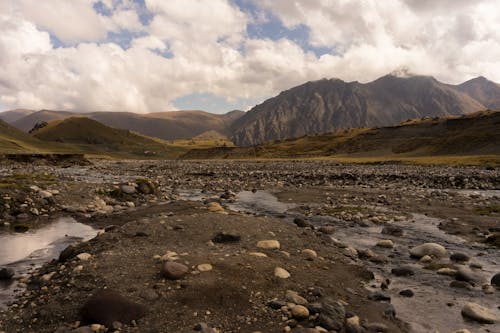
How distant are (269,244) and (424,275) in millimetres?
4503

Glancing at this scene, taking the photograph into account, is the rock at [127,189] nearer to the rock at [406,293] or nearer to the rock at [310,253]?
the rock at [310,253]

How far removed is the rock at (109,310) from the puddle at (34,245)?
243 centimetres

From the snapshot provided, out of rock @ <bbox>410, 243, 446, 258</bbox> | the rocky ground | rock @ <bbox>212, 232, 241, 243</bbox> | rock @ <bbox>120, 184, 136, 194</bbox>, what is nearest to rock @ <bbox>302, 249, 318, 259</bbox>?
the rocky ground

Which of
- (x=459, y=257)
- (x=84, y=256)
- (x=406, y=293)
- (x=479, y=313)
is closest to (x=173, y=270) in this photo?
(x=84, y=256)

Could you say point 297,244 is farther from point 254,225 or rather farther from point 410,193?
point 410,193

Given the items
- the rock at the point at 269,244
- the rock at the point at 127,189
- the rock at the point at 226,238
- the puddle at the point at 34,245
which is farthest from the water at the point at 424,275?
the rock at the point at 127,189

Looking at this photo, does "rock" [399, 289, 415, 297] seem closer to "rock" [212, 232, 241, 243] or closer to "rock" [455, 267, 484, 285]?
"rock" [455, 267, 484, 285]

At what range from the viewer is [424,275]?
10.9m

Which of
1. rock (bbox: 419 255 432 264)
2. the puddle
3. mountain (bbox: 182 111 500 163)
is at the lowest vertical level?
the puddle

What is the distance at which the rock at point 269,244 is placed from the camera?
12216 mm

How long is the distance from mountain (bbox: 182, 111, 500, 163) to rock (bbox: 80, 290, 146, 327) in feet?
308

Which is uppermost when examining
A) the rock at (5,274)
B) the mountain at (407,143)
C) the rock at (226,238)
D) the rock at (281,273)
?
the mountain at (407,143)

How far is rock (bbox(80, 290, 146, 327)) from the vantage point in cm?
728

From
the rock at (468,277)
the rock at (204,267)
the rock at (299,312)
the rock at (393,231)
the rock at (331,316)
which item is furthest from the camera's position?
the rock at (393,231)
